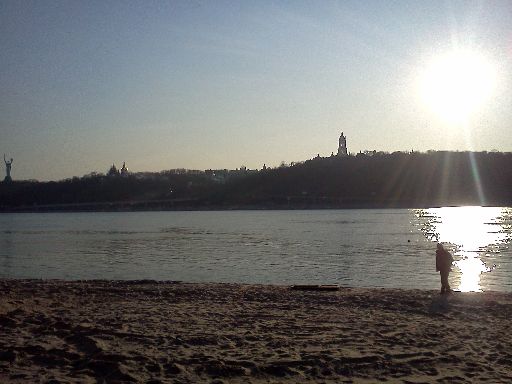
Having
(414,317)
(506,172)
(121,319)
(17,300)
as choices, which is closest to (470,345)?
(414,317)

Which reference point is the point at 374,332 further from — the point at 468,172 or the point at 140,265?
the point at 468,172

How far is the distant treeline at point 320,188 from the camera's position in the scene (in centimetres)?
13625

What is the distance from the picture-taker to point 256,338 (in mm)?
10438

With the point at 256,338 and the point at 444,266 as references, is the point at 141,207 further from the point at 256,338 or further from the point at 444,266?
the point at 256,338

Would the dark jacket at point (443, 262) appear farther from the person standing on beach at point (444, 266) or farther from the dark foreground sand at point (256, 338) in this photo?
the dark foreground sand at point (256, 338)

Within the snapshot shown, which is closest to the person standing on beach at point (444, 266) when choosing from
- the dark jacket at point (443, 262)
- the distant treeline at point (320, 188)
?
the dark jacket at point (443, 262)

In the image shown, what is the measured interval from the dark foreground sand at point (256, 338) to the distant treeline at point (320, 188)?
4796 inches

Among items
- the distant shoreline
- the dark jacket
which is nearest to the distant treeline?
the distant shoreline

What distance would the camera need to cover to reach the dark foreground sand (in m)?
8.21

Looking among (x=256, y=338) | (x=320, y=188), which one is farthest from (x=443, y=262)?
(x=320, y=188)

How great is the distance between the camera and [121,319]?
40.5ft

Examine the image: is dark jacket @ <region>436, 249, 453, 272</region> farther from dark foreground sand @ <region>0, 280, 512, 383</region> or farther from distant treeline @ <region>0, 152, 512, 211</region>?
distant treeline @ <region>0, 152, 512, 211</region>

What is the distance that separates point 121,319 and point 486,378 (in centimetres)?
729

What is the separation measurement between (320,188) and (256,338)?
140 meters
